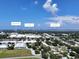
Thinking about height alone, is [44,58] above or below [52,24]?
below

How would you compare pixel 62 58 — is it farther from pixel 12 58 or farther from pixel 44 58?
pixel 12 58

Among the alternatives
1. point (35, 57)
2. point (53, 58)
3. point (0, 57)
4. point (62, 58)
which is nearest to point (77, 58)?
point (62, 58)

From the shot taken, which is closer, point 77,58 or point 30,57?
point 77,58

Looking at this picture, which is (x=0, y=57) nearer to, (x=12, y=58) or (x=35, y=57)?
(x=12, y=58)

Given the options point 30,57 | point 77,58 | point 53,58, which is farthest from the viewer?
point 30,57

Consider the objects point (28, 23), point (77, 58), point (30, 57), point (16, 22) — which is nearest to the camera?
point (77, 58)

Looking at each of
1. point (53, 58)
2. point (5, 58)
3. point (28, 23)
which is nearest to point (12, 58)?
point (5, 58)

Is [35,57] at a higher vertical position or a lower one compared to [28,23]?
lower

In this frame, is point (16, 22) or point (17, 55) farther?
point (16, 22)

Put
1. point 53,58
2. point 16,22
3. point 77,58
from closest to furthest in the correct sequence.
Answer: point 53,58 < point 77,58 < point 16,22
